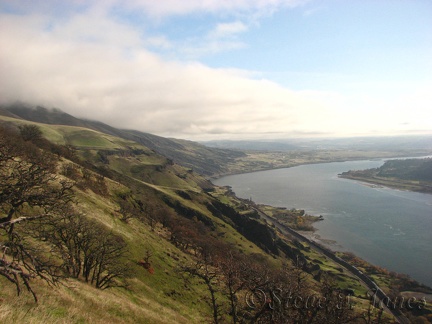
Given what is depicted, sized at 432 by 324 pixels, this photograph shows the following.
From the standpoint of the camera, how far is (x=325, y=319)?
24.9 m

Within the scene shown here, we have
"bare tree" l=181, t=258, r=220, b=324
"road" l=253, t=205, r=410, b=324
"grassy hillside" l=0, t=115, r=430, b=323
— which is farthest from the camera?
"road" l=253, t=205, r=410, b=324

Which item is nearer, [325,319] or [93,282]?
[325,319]

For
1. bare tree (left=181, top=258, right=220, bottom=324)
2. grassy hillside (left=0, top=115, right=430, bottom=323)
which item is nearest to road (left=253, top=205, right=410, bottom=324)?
grassy hillside (left=0, top=115, right=430, bottom=323)

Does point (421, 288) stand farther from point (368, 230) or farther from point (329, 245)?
point (368, 230)

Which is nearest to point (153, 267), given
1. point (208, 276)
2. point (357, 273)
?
point (208, 276)

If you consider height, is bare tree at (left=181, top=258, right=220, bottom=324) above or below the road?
above

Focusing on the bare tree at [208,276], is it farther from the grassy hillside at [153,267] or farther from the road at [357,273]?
the road at [357,273]

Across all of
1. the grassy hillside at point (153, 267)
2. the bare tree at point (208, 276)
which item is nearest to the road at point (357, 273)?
the grassy hillside at point (153, 267)

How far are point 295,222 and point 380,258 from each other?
200 ft

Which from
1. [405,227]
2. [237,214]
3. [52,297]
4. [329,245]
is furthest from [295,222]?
[52,297]

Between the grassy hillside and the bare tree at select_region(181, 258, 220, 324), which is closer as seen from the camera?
the grassy hillside

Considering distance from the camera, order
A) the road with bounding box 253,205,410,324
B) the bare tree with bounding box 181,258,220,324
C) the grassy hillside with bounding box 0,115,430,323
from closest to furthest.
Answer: the grassy hillside with bounding box 0,115,430,323 → the bare tree with bounding box 181,258,220,324 → the road with bounding box 253,205,410,324

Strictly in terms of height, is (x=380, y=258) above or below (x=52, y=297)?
below

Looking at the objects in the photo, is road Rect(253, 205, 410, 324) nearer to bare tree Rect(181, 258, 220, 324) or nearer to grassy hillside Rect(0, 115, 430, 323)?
grassy hillside Rect(0, 115, 430, 323)
